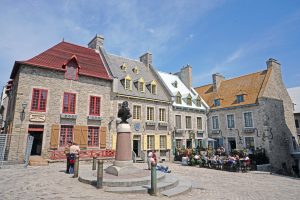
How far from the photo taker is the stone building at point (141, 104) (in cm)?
1995

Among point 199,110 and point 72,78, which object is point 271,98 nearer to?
point 199,110

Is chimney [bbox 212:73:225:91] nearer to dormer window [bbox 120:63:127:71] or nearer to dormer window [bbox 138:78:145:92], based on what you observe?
dormer window [bbox 138:78:145:92]

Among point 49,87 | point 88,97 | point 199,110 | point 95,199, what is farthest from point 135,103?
point 95,199

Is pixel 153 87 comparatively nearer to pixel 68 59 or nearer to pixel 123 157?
pixel 68 59

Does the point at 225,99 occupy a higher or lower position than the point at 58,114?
higher

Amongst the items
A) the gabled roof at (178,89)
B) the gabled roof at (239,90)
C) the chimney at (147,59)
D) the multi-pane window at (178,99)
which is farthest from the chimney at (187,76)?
the chimney at (147,59)

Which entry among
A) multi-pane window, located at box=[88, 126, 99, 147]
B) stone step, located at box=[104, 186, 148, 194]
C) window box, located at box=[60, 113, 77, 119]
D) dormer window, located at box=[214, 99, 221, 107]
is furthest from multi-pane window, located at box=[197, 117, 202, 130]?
stone step, located at box=[104, 186, 148, 194]

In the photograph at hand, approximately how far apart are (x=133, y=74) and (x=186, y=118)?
8316 mm

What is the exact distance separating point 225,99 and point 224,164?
459 inches

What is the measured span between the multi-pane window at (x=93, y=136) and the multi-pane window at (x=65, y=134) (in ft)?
5.20

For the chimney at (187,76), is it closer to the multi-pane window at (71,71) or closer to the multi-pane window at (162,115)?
the multi-pane window at (162,115)

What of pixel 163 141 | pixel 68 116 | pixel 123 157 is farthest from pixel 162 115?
pixel 123 157

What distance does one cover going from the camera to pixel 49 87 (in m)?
16.5

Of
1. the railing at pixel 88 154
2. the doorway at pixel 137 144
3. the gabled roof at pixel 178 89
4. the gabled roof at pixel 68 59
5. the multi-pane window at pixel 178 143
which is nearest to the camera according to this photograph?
the railing at pixel 88 154
